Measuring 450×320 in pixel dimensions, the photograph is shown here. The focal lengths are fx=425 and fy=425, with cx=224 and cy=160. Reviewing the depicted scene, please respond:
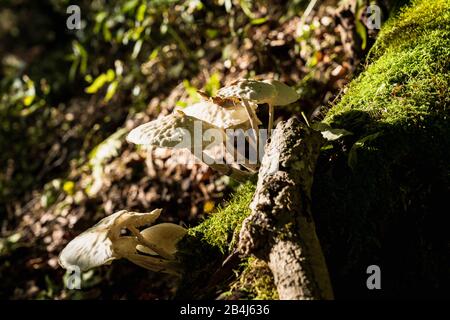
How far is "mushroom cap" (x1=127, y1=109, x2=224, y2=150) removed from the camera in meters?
2.35

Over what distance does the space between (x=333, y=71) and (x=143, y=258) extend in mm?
2835

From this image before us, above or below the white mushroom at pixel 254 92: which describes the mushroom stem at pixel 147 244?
below

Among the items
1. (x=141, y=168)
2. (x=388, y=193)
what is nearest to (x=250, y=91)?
(x=388, y=193)

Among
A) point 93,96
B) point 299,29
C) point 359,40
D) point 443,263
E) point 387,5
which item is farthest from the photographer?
point 93,96

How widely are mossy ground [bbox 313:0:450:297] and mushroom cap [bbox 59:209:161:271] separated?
3.35 feet

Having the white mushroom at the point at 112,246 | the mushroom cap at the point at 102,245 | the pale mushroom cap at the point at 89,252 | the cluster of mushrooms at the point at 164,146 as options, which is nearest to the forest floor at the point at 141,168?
the cluster of mushrooms at the point at 164,146

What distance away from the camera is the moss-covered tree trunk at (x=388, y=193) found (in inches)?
80.2

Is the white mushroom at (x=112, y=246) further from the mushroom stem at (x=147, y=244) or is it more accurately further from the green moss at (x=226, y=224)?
the green moss at (x=226, y=224)

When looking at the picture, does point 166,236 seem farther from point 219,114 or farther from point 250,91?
point 250,91

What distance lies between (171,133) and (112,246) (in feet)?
2.26

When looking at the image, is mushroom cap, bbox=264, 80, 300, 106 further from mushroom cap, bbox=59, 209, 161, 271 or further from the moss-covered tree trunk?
mushroom cap, bbox=59, 209, 161, 271

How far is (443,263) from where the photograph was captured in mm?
2057
